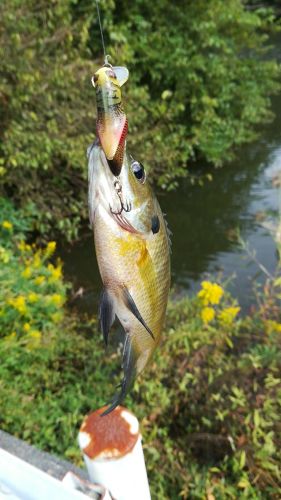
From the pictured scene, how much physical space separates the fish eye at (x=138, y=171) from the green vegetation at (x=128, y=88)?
417cm

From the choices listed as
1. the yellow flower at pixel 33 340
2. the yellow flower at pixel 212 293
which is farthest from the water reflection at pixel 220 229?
the yellow flower at pixel 33 340

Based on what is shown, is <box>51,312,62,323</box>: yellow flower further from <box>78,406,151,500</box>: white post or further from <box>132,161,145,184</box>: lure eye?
<box>132,161,145,184</box>: lure eye

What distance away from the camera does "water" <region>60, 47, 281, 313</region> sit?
16.1 feet

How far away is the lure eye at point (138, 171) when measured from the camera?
86 cm

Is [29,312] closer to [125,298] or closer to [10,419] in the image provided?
[10,419]

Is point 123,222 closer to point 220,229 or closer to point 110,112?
point 110,112

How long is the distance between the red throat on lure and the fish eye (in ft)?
0.31

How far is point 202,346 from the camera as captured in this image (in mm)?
3012

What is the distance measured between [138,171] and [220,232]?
5117mm

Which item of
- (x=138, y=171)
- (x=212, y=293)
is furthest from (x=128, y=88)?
(x=138, y=171)

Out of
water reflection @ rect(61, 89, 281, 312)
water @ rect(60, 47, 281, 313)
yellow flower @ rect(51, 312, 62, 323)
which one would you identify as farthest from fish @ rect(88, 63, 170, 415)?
water reflection @ rect(61, 89, 281, 312)

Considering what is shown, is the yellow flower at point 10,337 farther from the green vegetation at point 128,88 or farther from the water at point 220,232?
the green vegetation at point 128,88

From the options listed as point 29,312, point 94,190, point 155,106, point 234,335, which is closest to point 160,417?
point 234,335

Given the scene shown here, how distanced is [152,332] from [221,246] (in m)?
4.63
